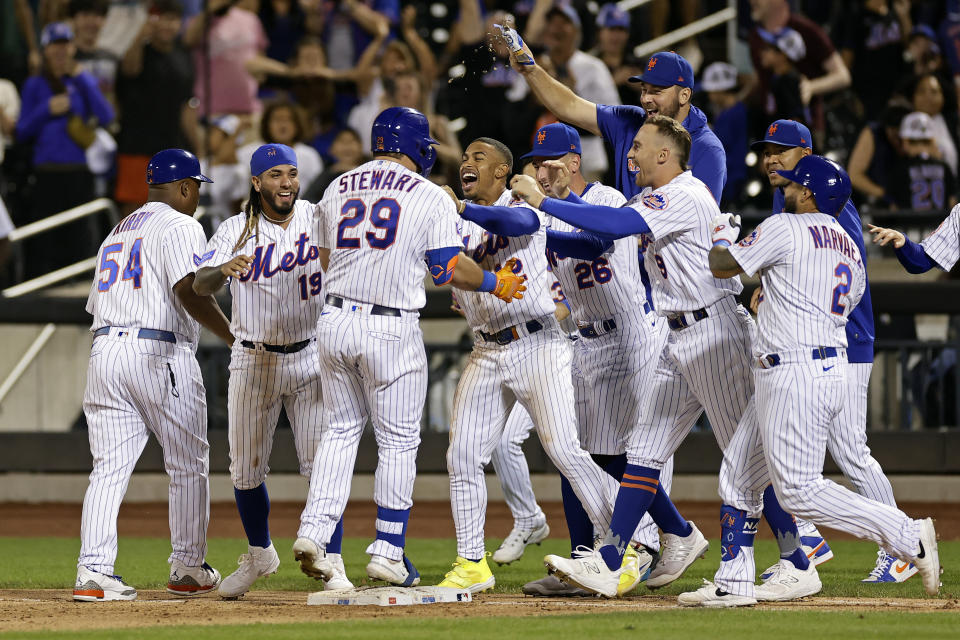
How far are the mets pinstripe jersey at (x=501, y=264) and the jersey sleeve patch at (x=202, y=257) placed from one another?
3.90 ft

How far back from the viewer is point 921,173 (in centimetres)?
1209

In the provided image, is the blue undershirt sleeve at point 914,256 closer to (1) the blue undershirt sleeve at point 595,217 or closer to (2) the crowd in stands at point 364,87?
(1) the blue undershirt sleeve at point 595,217

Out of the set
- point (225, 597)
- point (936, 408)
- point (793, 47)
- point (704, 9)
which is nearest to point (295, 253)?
point (225, 597)

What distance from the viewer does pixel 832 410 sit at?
593 centimetres

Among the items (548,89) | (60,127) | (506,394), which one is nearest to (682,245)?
(506,394)

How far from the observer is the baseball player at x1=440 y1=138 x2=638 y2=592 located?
254 inches

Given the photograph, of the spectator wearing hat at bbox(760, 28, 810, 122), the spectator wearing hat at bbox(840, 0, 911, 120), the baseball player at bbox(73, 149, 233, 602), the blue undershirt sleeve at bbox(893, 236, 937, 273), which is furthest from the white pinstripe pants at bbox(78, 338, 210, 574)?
the spectator wearing hat at bbox(840, 0, 911, 120)

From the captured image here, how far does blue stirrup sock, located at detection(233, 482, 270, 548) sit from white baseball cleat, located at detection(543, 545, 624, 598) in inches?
58.7

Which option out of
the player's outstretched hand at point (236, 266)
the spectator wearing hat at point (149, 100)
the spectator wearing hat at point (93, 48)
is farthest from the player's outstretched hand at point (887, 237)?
the spectator wearing hat at point (93, 48)

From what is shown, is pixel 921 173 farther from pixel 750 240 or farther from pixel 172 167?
pixel 172 167

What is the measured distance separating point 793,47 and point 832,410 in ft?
23.8

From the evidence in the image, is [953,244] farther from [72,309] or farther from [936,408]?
[72,309]

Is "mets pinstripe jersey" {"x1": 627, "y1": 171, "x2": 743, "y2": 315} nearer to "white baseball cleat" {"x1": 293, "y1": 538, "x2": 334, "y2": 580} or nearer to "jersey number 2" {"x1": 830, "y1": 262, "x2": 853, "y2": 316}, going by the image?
"jersey number 2" {"x1": 830, "y1": 262, "x2": 853, "y2": 316}

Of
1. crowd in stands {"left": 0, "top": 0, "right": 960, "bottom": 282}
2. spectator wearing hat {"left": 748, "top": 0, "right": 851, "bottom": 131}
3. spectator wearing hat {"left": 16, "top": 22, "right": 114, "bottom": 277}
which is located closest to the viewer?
crowd in stands {"left": 0, "top": 0, "right": 960, "bottom": 282}
